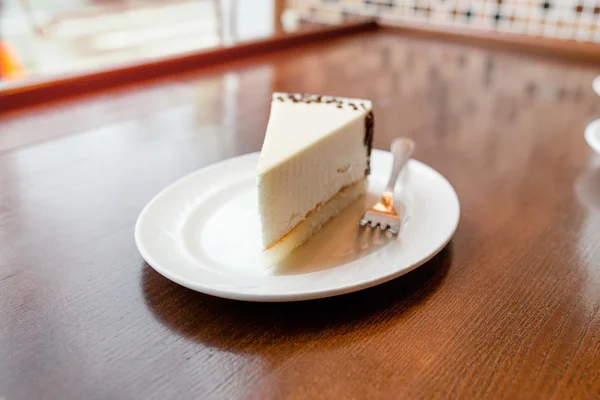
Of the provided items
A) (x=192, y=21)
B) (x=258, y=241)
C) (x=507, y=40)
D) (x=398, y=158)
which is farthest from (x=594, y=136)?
(x=192, y=21)

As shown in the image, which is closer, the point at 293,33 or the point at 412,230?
the point at 412,230

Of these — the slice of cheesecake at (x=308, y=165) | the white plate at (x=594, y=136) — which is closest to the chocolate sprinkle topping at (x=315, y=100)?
the slice of cheesecake at (x=308, y=165)

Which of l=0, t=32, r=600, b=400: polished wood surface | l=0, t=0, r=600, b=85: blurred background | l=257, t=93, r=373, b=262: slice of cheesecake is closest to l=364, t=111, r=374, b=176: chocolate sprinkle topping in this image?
l=257, t=93, r=373, b=262: slice of cheesecake

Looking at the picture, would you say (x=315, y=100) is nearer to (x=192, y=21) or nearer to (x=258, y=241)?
(x=258, y=241)

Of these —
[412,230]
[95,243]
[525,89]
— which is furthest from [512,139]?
[95,243]

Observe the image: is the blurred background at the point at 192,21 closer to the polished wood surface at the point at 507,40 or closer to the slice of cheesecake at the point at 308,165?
the polished wood surface at the point at 507,40

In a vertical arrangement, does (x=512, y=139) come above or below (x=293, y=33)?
below

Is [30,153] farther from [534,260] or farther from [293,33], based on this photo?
[293,33]
